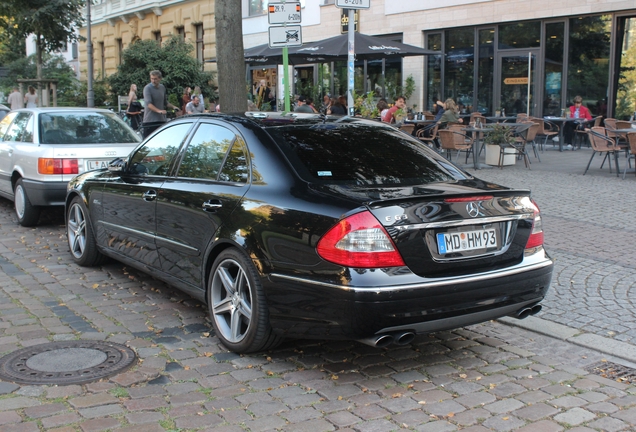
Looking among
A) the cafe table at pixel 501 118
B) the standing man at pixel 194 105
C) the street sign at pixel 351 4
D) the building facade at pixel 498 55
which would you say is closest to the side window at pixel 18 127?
the street sign at pixel 351 4

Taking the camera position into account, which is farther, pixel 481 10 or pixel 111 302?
pixel 481 10

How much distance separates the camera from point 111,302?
6.03 meters

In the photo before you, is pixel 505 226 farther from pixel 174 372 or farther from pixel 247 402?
pixel 174 372

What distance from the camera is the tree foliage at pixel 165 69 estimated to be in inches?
1172

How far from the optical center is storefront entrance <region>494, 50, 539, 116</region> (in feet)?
69.4

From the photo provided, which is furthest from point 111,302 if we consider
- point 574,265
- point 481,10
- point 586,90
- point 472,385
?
point 481,10

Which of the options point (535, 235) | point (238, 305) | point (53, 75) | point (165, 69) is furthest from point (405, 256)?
point (53, 75)

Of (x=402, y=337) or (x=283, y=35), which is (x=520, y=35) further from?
(x=402, y=337)

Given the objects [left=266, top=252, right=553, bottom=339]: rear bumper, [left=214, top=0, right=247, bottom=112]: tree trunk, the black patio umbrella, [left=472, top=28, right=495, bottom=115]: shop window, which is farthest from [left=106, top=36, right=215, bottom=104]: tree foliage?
[left=266, top=252, right=553, bottom=339]: rear bumper

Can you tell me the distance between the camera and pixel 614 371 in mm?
4570

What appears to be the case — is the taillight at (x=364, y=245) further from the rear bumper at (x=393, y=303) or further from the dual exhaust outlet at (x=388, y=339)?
the dual exhaust outlet at (x=388, y=339)

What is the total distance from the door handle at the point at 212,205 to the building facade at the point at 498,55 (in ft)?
54.5

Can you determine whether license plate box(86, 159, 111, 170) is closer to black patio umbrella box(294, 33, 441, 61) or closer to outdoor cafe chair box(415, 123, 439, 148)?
black patio umbrella box(294, 33, 441, 61)

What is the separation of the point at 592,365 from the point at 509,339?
2.13 ft
